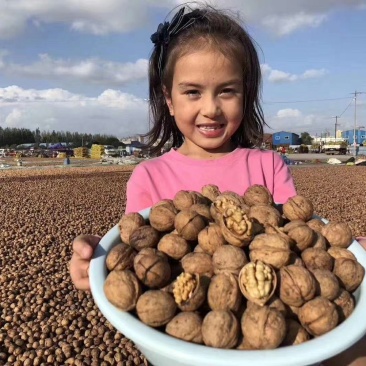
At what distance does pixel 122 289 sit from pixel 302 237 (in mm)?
573

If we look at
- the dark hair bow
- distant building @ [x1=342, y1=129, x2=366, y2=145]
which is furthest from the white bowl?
distant building @ [x1=342, y1=129, x2=366, y2=145]

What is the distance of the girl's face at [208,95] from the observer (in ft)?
7.00

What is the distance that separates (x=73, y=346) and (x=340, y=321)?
2.73m

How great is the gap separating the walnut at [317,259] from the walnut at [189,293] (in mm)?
334

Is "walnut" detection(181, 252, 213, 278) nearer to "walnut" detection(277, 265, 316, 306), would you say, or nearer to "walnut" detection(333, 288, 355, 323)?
"walnut" detection(277, 265, 316, 306)

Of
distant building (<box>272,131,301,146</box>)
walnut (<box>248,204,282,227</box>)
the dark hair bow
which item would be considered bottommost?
walnut (<box>248,204,282,227</box>)

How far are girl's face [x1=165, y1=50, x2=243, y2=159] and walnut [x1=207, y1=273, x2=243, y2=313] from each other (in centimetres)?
106

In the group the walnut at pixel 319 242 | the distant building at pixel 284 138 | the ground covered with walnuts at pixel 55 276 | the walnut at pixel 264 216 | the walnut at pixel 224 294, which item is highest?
the distant building at pixel 284 138

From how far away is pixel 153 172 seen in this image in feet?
7.96

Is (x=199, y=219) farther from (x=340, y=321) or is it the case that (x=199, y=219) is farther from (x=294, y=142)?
(x=294, y=142)

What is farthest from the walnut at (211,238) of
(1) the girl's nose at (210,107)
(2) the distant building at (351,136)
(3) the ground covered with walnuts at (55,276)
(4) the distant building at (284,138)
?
(2) the distant building at (351,136)

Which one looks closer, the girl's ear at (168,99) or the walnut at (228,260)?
the walnut at (228,260)

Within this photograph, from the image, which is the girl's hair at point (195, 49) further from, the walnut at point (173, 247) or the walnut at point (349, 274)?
the walnut at point (349, 274)

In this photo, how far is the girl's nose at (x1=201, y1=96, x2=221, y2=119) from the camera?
2.13 metres
